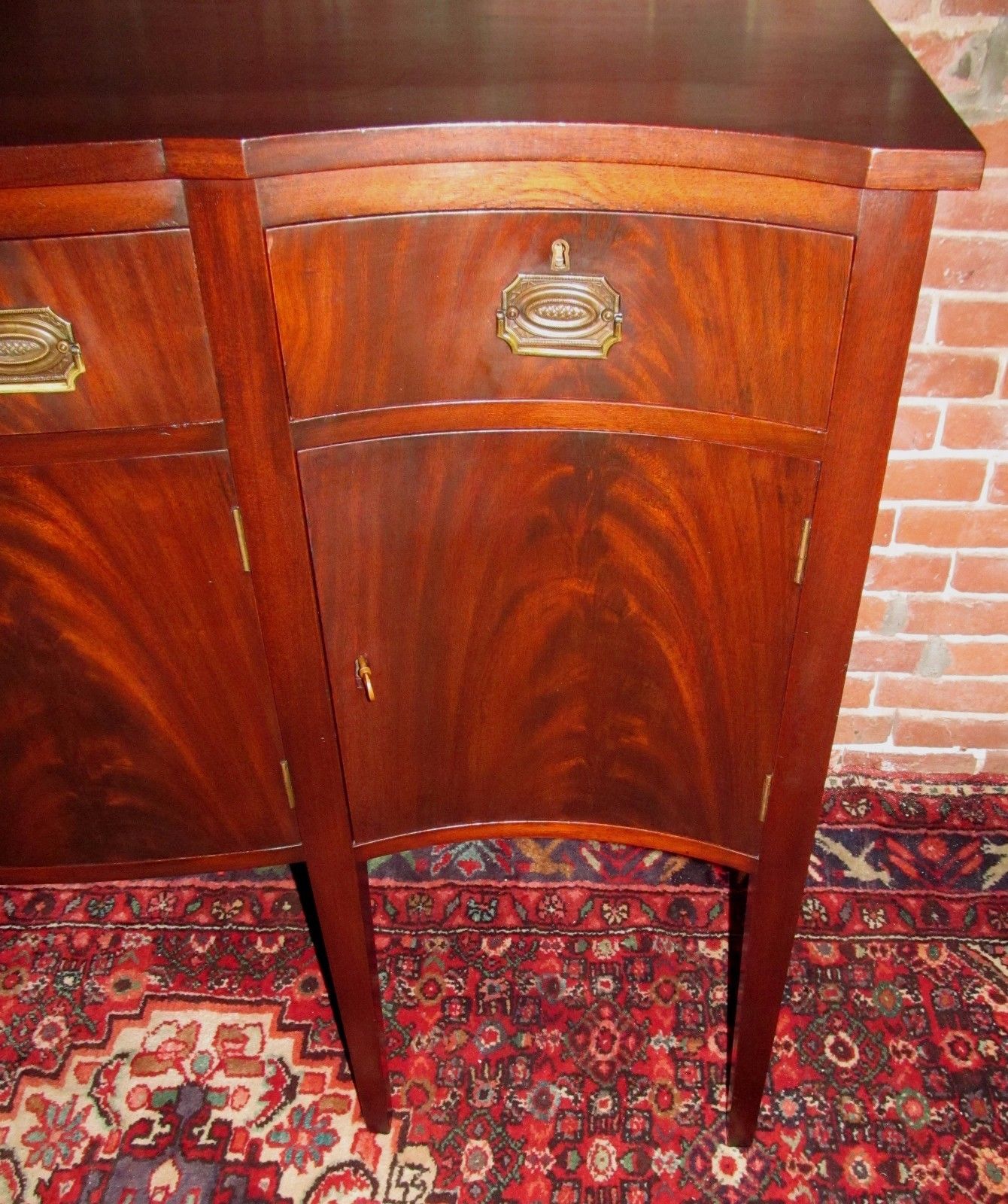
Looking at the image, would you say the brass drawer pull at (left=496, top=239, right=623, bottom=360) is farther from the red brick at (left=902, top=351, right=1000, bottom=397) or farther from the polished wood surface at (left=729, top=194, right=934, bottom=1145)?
the red brick at (left=902, top=351, right=1000, bottom=397)

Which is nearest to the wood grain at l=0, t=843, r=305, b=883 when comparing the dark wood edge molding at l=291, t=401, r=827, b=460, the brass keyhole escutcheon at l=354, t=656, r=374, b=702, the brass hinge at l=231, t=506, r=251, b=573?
the brass keyhole escutcheon at l=354, t=656, r=374, b=702

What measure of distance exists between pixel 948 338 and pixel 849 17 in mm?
458

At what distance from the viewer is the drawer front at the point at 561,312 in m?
0.70

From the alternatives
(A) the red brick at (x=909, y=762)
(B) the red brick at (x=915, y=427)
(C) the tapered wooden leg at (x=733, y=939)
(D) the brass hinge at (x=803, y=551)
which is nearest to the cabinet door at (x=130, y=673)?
(D) the brass hinge at (x=803, y=551)

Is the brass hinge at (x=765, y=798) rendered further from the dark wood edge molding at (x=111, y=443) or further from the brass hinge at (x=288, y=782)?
the dark wood edge molding at (x=111, y=443)

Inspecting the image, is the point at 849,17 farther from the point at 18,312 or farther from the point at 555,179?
the point at 18,312

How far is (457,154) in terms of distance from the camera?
0.67m

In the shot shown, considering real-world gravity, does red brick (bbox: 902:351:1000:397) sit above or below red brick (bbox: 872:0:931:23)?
below

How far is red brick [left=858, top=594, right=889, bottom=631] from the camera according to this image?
147cm

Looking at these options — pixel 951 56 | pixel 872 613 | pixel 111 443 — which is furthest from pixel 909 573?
pixel 111 443

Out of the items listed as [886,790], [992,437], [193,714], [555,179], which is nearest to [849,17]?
[555,179]

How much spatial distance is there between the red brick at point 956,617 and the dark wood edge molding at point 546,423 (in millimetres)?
782

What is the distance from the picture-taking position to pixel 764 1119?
4.05 feet

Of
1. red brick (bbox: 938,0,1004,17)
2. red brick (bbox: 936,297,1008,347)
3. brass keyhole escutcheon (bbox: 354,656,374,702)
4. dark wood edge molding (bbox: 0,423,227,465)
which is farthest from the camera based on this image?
red brick (bbox: 936,297,1008,347)
